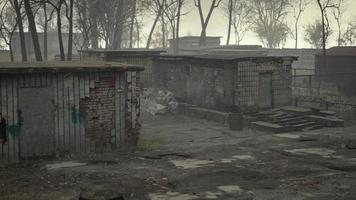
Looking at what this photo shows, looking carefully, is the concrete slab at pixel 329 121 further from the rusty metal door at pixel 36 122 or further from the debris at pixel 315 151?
the rusty metal door at pixel 36 122

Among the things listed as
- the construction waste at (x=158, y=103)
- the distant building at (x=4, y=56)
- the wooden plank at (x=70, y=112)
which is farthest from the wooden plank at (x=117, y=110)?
the distant building at (x=4, y=56)

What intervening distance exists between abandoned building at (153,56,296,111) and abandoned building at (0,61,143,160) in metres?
8.79

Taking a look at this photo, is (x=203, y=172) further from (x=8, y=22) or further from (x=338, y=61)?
(x=8, y=22)

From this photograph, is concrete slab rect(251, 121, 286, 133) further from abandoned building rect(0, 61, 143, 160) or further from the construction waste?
abandoned building rect(0, 61, 143, 160)

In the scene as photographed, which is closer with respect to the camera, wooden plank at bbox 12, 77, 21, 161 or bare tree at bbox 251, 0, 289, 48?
wooden plank at bbox 12, 77, 21, 161

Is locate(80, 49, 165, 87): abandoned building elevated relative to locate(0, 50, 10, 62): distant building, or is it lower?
lower

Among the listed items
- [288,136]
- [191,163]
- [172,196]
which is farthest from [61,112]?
[288,136]

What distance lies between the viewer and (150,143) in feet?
63.3

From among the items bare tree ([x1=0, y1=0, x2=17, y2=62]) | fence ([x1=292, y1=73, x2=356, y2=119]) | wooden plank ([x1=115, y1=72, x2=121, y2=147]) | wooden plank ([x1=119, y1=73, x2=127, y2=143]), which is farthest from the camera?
bare tree ([x1=0, y1=0, x2=17, y2=62])

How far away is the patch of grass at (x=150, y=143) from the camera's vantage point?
18203 millimetres

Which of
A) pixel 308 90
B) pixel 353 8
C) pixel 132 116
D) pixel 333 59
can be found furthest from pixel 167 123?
pixel 353 8

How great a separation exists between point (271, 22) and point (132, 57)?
50.5 m

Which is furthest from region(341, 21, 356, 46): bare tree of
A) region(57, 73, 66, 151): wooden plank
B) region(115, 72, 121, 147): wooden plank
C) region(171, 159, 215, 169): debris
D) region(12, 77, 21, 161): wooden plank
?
region(12, 77, 21, 161): wooden plank

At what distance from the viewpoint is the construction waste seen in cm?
2852
